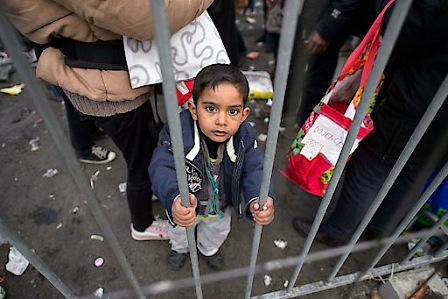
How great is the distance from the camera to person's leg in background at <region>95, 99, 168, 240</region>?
1.47 m

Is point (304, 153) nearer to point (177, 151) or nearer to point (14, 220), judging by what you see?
point (177, 151)

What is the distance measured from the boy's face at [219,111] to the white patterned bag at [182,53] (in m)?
0.19

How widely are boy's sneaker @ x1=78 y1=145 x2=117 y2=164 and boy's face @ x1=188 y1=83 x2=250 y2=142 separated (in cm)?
163

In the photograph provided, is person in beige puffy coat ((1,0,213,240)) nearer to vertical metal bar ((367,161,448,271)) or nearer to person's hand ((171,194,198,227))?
person's hand ((171,194,198,227))

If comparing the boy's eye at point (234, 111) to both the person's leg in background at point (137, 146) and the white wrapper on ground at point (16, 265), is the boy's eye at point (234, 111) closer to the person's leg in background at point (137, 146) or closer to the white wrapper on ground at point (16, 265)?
the person's leg in background at point (137, 146)

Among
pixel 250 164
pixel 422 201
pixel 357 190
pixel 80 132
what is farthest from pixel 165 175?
pixel 80 132

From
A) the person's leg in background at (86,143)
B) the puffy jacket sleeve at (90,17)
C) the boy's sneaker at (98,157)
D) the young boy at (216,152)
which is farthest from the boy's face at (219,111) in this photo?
the boy's sneaker at (98,157)

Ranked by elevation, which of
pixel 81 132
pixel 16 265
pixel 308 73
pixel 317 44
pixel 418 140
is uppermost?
pixel 418 140

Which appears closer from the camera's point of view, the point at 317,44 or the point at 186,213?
the point at 186,213

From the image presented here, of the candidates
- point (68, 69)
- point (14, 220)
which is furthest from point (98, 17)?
point (14, 220)

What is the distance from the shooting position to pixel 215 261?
201 centimetres

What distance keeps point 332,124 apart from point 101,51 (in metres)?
1.04

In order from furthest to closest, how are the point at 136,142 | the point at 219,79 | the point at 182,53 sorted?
the point at 136,142 → the point at 182,53 → the point at 219,79

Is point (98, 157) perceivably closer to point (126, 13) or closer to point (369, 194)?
point (126, 13)
